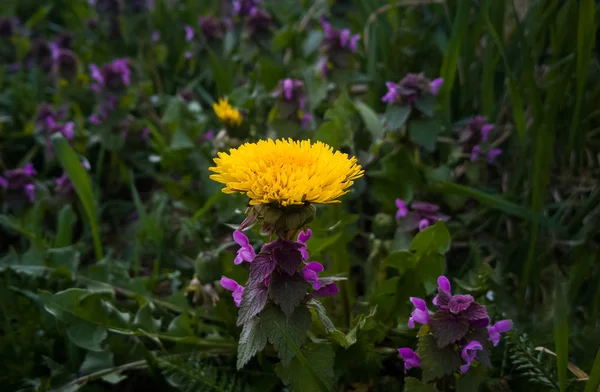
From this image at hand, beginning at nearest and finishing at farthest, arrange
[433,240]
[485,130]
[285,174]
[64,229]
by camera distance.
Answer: [285,174] < [433,240] < [485,130] < [64,229]

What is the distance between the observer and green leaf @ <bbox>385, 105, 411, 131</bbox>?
1290 millimetres

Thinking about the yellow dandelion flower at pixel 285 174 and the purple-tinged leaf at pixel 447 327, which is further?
the purple-tinged leaf at pixel 447 327

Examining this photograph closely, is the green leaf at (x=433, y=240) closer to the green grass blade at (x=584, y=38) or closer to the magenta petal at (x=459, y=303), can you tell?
the magenta petal at (x=459, y=303)

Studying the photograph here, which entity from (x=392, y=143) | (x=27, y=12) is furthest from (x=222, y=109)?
(x=27, y=12)

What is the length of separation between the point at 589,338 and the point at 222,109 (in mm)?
959

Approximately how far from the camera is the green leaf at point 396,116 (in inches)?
50.8

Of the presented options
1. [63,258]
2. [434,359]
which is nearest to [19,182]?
[63,258]

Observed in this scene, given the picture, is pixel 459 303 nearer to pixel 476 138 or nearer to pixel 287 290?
Result: pixel 287 290

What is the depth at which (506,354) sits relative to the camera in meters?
1.06

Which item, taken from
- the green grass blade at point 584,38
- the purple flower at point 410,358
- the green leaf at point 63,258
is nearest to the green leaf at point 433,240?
the purple flower at point 410,358

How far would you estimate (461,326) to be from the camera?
86 centimetres

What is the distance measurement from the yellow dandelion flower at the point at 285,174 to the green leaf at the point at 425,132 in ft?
1.85

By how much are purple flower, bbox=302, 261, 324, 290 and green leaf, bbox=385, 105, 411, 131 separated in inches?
20.6

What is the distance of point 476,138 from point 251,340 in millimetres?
855
